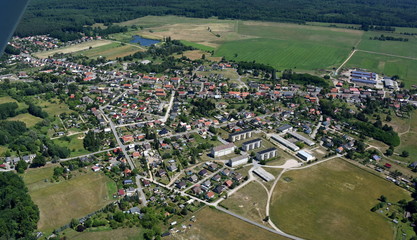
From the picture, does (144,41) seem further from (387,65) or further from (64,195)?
(64,195)

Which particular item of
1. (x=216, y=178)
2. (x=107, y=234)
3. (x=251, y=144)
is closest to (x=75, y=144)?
(x=107, y=234)

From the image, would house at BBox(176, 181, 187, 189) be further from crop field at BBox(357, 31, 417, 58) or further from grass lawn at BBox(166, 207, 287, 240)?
crop field at BBox(357, 31, 417, 58)

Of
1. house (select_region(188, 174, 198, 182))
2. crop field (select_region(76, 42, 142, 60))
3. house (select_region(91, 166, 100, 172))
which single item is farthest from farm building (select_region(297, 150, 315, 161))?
Answer: crop field (select_region(76, 42, 142, 60))

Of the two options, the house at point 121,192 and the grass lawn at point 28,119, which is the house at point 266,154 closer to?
the house at point 121,192

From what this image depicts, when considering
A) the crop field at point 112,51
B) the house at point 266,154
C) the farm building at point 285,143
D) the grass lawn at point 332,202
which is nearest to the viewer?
the grass lawn at point 332,202

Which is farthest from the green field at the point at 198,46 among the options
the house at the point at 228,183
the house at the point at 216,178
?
the house at the point at 228,183

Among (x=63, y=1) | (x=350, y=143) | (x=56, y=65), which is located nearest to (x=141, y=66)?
(x=56, y=65)
